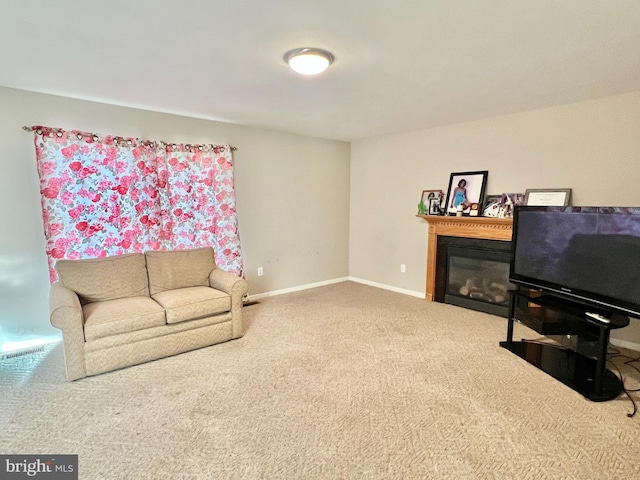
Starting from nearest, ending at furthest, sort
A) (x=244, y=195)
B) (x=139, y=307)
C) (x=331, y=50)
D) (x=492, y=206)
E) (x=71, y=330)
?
(x=331, y=50), (x=71, y=330), (x=139, y=307), (x=492, y=206), (x=244, y=195)

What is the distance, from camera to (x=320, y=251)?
207 inches

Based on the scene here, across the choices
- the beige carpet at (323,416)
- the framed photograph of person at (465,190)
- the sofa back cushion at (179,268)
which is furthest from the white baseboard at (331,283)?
the beige carpet at (323,416)

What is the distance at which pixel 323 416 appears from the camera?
2.04 meters

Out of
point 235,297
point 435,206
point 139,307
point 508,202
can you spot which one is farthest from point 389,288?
point 139,307

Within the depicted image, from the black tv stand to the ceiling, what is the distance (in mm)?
1765

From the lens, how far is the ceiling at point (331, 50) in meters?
1.72

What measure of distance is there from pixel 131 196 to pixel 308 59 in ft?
7.93

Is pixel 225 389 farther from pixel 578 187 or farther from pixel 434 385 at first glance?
pixel 578 187

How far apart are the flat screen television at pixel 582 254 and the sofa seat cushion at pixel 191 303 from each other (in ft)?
8.87

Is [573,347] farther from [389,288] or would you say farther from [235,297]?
[235,297]

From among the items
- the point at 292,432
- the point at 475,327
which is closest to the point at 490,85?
the point at 475,327

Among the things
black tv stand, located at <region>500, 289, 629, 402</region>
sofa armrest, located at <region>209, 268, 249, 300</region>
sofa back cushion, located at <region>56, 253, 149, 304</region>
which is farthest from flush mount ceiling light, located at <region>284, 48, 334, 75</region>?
black tv stand, located at <region>500, 289, 629, 402</region>

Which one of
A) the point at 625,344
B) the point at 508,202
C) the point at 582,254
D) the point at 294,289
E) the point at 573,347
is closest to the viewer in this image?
the point at 582,254

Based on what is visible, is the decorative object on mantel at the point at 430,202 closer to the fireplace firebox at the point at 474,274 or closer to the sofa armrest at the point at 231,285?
the fireplace firebox at the point at 474,274
